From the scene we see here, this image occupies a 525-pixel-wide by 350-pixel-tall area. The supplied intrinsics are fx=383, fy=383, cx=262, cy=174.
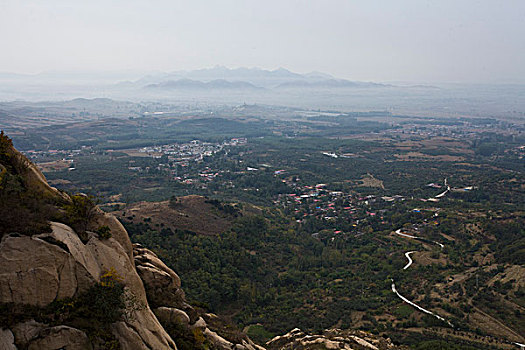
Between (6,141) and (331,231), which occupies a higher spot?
Result: (6,141)

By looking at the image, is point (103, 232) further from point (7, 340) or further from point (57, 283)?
point (7, 340)

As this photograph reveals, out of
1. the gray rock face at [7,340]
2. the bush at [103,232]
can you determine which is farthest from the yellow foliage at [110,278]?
the gray rock face at [7,340]

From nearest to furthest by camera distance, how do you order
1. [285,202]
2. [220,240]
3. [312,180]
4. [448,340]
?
1. [448,340]
2. [220,240]
3. [285,202]
4. [312,180]

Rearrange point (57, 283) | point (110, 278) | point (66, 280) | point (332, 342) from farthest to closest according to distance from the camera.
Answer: point (332, 342)
point (110, 278)
point (66, 280)
point (57, 283)

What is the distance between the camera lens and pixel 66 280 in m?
7.78

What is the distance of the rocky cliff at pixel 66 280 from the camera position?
714 centimetres

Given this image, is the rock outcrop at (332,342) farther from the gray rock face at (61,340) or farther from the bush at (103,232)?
the gray rock face at (61,340)

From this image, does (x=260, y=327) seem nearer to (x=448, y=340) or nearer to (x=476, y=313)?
(x=448, y=340)

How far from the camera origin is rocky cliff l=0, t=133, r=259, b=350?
23.4 feet

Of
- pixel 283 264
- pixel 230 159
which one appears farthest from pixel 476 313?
pixel 230 159

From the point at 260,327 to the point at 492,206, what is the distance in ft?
96.7

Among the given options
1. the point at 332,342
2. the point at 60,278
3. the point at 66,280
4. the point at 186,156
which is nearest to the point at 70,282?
the point at 66,280

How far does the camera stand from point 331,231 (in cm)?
3628

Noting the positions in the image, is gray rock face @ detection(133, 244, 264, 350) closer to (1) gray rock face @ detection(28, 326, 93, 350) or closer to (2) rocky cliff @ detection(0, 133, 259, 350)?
(2) rocky cliff @ detection(0, 133, 259, 350)
